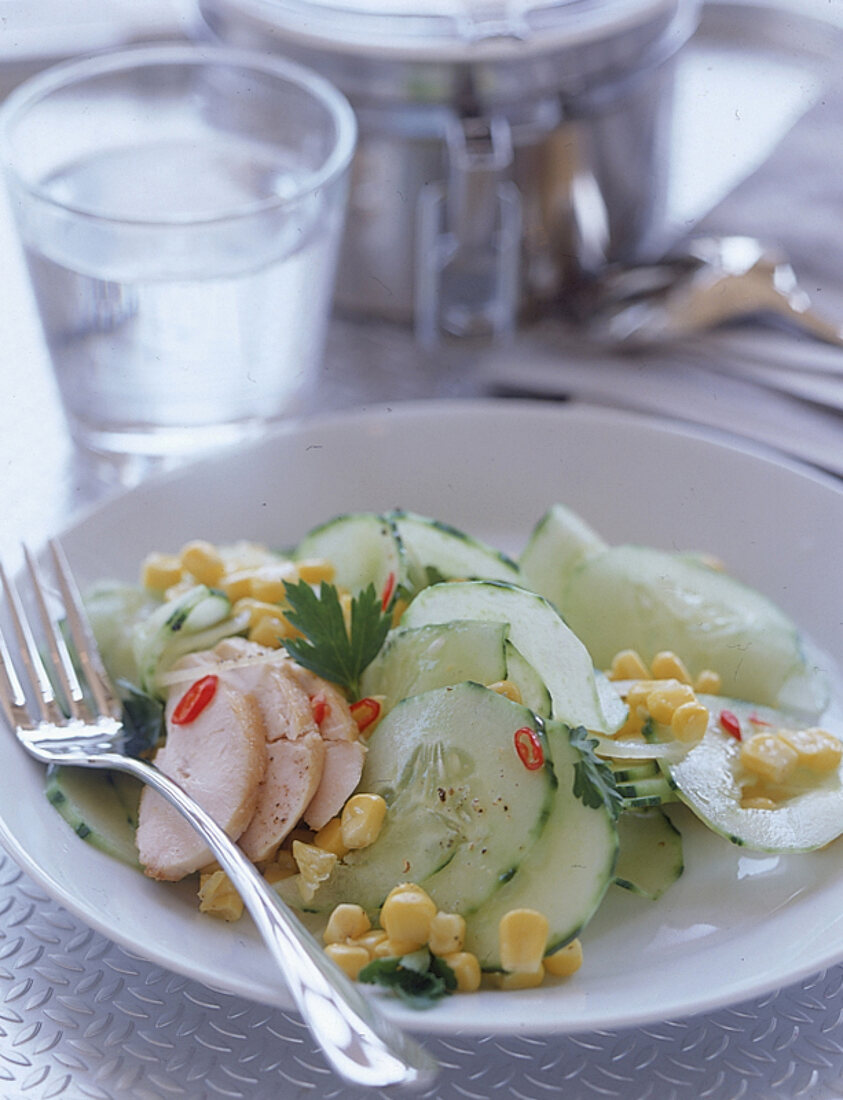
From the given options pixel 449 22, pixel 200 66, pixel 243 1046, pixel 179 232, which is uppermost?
pixel 449 22

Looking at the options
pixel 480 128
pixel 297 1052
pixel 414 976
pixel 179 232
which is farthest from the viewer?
pixel 480 128

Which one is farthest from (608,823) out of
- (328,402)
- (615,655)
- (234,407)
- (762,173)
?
(762,173)

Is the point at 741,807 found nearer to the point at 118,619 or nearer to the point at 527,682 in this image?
the point at 527,682

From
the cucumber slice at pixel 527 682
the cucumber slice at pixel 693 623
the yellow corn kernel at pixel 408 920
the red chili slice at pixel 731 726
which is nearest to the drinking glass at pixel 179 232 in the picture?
the cucumber slice at pixel 693 623

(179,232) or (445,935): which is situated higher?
(179,232)

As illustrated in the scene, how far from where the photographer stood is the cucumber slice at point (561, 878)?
4.69ft

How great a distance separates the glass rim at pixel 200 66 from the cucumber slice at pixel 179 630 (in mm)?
797

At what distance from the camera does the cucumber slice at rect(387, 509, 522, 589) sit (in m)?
1.89

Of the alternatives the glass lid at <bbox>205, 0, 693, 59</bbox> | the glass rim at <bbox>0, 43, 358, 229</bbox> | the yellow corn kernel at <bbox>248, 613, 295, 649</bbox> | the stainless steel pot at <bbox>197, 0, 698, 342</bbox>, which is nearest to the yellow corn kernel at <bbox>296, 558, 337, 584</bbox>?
the yellow corn kernel at <bbox>248, 613, 295, 649</bbox>

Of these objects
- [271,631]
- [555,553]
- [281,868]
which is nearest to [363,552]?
[271,631]

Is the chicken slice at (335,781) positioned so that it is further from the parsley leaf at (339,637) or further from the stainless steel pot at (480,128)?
the stainless steel pot at (480,128)

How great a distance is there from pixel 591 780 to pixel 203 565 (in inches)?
29.4

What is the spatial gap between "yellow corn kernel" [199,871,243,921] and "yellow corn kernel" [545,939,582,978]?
38 cm

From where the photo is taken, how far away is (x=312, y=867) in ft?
5.04
